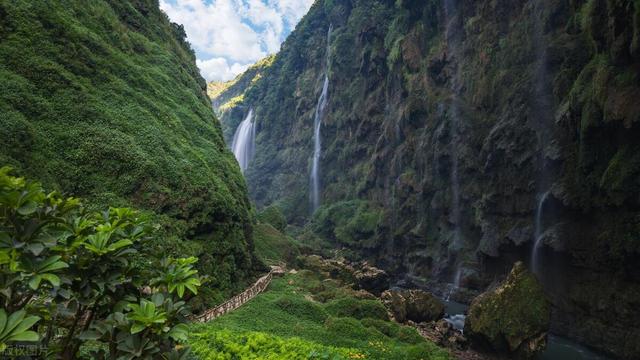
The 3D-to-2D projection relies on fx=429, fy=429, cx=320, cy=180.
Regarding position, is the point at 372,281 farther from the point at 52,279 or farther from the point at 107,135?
the point at 52,279

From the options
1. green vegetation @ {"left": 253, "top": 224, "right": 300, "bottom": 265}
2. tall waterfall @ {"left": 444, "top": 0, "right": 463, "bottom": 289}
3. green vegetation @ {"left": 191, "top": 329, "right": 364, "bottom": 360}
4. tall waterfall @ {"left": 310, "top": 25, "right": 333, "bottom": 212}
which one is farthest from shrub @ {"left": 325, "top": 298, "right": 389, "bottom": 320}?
tall waterfall @ {"left": 310, "top": 25, "right": 333, "bottom": 212}

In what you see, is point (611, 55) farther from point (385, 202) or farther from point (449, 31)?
point (385, 202)

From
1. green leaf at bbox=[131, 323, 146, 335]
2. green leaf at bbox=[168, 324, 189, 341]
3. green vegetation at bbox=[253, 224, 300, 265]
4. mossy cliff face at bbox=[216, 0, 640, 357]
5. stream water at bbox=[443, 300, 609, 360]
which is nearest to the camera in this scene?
green leaf at bbox=[131, 323, 146, 335]

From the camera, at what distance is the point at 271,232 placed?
5025 cm

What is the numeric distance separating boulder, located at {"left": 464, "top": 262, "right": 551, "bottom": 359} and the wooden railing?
12.4 meters

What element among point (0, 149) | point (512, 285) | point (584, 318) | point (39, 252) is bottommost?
point (584, 318)

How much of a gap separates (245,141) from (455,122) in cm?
8250

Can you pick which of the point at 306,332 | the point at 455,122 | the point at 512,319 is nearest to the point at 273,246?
the point at 455,122

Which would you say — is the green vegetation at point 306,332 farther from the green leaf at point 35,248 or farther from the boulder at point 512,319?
the green leaf at point 35,248

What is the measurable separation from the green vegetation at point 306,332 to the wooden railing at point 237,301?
435 mm

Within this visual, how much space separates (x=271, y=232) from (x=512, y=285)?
3089 cm

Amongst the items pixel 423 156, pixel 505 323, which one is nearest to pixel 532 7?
pixel 423 156

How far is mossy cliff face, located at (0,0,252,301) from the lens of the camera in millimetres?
20375

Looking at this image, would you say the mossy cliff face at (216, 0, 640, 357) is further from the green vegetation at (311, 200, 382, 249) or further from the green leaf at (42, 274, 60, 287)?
the green leaf at (42, 274, 60, 287)
